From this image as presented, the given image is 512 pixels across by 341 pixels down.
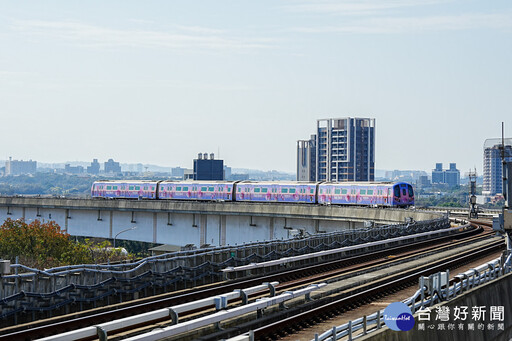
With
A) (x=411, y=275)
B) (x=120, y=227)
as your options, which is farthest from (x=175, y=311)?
(x=120, y=227)

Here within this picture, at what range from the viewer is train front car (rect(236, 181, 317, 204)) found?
80188mm

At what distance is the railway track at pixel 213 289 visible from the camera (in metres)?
18.7

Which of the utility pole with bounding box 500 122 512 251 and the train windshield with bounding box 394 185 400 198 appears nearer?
the utility pole with bounding box 500 122 512 251

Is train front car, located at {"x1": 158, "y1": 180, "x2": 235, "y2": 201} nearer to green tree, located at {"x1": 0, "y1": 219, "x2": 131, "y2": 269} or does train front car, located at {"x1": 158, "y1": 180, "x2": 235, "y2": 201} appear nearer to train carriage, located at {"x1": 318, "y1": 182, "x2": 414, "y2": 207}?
train carriage, located at {"x1": 318, "y1": 182, "x2": 414, "y2": 207}

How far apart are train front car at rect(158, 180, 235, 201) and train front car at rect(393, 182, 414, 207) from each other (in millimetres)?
19508

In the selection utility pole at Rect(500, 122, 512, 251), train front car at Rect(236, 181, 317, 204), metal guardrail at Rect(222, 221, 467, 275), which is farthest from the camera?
train front car at Rect(236, 181, 317, 204)

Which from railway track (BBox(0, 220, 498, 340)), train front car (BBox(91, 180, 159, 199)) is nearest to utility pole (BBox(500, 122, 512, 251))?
railway track (BBox(0, 220, 498, 340))

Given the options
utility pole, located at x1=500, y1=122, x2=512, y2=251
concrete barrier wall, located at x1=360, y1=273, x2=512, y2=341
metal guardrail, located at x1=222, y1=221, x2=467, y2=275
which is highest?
utility pole, located at x1=500, y1=122, x2=512, y2=251

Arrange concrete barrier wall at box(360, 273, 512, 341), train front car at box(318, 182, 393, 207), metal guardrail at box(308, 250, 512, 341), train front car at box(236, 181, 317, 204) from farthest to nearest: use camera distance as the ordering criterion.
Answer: train front car at box(236, 181, 317, 204), train front car at box(318, 182, 393, 207), concrete barrier wall at box(360, 273, 512, 341), metal guardrail at box(308, 250, 512, 341)

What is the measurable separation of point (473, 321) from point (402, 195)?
51.8 meters

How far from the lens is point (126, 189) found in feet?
316

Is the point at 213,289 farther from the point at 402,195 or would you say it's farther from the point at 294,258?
the point at 402,195

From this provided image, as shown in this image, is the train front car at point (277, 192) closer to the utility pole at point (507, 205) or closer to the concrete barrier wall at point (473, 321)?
the utility pole at point (507, 205)

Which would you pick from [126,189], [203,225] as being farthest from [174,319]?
[126,189]
